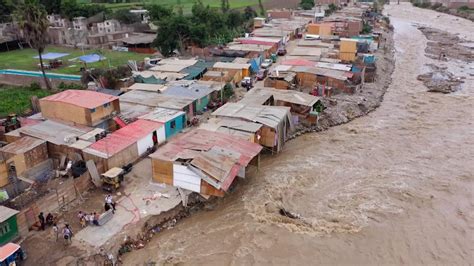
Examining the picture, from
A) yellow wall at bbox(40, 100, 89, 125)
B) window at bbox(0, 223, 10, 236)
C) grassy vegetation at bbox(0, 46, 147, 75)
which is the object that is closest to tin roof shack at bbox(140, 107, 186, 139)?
yellow wall at bbox(40, 100, 89, 125)

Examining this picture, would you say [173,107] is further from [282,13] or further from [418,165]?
[282,13]

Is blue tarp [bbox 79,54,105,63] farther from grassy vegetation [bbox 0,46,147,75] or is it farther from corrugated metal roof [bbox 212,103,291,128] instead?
corrugated metal roof [bbox 212,103,291,128]

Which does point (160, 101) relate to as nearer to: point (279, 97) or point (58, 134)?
point (58, 134)

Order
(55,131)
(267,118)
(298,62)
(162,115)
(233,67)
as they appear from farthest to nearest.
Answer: (298,62) → (233,67) → (162,115) → (267,118) → (55,131)

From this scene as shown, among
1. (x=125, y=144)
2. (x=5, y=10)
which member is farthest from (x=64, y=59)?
(x=125, y=144)

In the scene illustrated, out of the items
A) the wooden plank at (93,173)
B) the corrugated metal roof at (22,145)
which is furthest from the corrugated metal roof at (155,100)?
the wooden plank at (93,173)

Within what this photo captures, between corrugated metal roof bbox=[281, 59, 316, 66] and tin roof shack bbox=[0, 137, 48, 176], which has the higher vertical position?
corrugated metal roof bbox=[281, 59, 316, 66]

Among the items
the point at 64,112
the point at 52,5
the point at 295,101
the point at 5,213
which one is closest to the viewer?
the point at 5,213
